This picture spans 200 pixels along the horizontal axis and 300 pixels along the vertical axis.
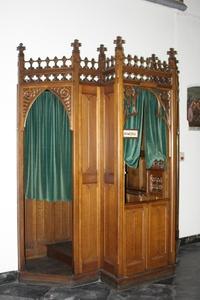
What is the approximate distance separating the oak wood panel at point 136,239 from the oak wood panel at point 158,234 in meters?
0.08

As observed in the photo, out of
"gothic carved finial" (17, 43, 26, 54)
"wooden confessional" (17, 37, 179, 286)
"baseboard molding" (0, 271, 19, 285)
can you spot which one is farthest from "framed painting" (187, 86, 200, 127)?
"baseboard molding" (0, 271, 19, 285)

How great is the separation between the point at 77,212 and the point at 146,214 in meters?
0.79

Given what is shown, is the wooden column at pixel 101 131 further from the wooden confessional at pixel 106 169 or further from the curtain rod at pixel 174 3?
the curtain rod at pixel 174 3

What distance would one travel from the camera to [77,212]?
12.7ft

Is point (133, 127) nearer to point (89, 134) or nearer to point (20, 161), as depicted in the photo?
point (89, 134)

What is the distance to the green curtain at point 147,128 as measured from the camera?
12.8ft

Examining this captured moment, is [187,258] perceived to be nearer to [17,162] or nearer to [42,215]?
[42,215]

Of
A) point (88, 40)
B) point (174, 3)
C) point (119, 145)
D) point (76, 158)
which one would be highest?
point (174, 3)

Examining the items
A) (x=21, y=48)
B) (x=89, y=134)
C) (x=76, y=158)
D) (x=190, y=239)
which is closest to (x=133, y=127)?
(x=89, y=134)

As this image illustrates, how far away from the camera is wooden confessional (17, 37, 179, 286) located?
3779 millimetres

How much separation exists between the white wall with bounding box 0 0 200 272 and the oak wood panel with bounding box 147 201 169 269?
137 centimetres

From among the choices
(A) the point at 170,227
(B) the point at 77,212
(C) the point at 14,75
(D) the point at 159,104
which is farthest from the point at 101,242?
(C) the point at 14,75

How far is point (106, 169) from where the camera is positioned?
4.01 m

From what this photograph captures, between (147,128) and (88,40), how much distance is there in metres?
1.42
